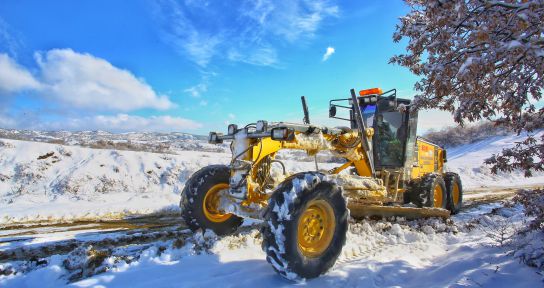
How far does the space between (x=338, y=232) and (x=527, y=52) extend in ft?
8.80

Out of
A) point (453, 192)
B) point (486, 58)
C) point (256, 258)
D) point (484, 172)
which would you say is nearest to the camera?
point (486, 58)

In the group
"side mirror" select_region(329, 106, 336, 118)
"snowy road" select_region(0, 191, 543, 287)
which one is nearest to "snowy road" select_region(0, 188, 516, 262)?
"snowy road" select_region(0, 191, 543, 287)

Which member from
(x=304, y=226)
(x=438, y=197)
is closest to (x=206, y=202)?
(x=304, y=226)

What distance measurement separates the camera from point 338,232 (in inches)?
181

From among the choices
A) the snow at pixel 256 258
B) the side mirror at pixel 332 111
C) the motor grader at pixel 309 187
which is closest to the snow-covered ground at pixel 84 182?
the snow at pixel 256 258

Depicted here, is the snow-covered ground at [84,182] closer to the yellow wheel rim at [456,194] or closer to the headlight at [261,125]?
the headlight at [261,125]

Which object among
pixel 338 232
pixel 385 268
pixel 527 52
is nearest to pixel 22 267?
pixel 338 232

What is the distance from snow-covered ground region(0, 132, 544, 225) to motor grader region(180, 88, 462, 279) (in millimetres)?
4019

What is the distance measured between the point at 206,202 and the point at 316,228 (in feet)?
6.28

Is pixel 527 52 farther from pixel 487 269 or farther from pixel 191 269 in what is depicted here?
pixel 191 269

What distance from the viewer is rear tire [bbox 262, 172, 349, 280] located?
389 centimetres

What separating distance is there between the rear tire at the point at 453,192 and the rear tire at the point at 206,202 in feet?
19.5

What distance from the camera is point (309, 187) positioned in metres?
4.25

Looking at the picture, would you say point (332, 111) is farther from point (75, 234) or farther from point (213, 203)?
point (75, 234)
